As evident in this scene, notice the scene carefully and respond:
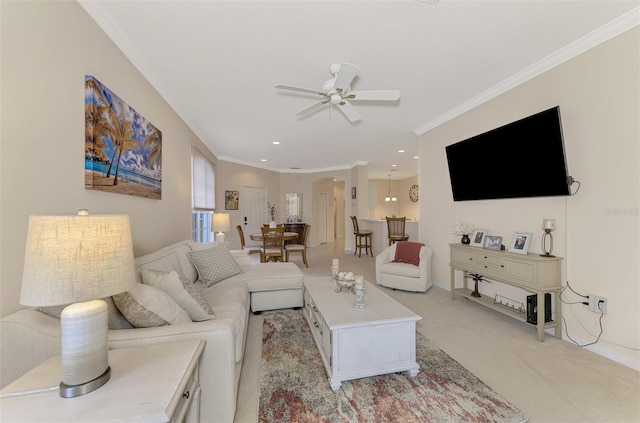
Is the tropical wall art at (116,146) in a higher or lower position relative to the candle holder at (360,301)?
higher

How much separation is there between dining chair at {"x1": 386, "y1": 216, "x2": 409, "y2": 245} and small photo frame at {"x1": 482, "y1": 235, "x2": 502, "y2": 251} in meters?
2.74

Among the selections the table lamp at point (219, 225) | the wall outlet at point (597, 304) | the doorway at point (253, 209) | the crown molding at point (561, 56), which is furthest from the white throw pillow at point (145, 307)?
the doorway at point (253, 209)

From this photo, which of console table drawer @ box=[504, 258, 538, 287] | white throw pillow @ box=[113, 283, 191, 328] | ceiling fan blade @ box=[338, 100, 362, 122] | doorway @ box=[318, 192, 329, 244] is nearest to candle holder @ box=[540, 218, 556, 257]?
console table drawer @ box=[504, 258, 538, 287]

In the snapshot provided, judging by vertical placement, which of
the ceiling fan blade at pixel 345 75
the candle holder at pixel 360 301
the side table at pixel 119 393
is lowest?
the candle holder at pixel 360 301

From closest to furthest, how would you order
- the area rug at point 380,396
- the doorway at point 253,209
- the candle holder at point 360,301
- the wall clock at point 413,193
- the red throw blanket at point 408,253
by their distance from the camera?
the area rug at point 380,396
the candle holder at point 360,301
the red throw blanket at point 408,253
the doorway at point 253,209
the wall clock at point 413,193

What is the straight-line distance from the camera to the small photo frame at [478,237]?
10.5ft

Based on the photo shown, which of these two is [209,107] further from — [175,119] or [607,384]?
[607,384]

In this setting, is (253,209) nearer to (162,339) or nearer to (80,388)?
(162,339)

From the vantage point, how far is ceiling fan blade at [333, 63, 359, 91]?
6.34ft

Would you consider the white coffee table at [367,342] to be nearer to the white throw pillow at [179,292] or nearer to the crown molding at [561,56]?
the white throw pillow at [179,292]

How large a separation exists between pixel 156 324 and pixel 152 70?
7.83ft

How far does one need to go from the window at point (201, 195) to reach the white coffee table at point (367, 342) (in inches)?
130

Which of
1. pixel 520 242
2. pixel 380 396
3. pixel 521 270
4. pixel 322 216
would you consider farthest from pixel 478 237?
pixel 322 216

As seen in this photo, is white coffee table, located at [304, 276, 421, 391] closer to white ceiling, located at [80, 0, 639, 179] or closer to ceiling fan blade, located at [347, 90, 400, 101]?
ceiling fan blade, located at [347, 90, 400, 101]
